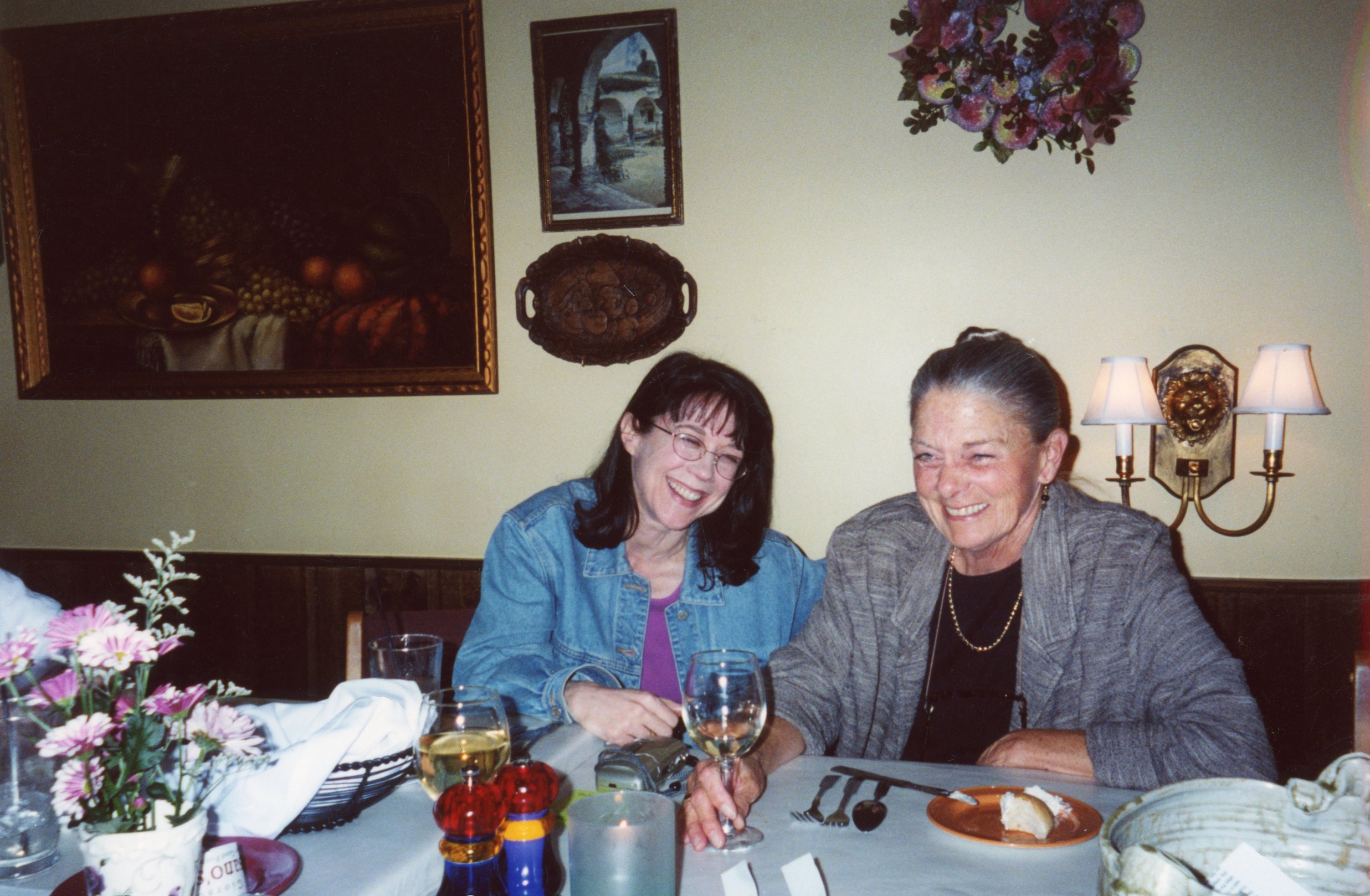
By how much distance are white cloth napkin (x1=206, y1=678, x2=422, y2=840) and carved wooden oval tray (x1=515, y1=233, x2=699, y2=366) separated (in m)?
1.84

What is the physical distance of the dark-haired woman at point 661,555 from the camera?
1.89m

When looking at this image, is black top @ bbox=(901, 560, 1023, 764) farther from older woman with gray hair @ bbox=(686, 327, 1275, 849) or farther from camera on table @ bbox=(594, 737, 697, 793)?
camera on table @ bbox=(594, 737, 697, 793)

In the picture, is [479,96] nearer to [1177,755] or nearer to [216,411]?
[216,411]

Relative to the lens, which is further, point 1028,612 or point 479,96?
point 479,96

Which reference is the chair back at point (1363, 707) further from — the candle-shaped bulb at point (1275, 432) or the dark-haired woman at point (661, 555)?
the candle-shaped bulb at point (1275, 432)

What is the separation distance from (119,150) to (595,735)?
3.12 metres

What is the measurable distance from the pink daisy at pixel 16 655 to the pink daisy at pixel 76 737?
0.23 ft

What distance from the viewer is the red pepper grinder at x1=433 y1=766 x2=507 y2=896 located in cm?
78

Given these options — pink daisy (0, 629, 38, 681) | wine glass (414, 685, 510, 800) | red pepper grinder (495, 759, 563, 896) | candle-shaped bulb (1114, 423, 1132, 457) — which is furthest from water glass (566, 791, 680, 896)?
candle-shaped bulb (1114, 423, 1132, 457)

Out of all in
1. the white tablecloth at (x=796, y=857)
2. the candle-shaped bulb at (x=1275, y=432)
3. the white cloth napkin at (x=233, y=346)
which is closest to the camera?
the white tablecloth at (x=796, y=857)

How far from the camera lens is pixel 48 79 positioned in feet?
10.8

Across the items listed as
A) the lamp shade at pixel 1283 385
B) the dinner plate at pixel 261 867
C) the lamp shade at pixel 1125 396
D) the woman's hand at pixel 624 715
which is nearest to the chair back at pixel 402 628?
Result: the woman's hand at pixel 624 715

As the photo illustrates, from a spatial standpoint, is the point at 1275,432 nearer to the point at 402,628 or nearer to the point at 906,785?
the point at 906,785

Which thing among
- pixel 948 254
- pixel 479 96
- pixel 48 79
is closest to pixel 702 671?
pixel 948 254
